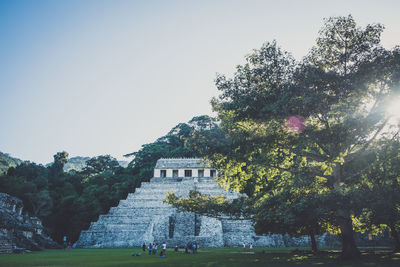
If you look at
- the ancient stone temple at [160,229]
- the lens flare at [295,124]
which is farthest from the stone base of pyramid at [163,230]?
the lens flare at [295,124]

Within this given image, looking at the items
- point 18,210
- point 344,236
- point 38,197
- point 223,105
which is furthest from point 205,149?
point 38,197

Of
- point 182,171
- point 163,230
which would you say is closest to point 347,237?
point 163,230

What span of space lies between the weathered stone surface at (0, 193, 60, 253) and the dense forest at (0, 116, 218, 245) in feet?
36.6

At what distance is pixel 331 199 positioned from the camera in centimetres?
1178

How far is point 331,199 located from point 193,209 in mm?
7915

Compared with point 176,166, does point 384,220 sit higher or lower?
lower

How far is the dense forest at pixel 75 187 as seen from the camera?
3912 centimetres

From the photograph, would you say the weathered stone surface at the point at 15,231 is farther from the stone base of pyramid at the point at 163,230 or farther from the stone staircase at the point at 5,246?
the stone base of pyramid at the point at 163,230

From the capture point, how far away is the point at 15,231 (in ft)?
71.9

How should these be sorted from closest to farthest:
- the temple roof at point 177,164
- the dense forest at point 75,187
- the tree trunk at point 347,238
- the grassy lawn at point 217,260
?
the grassy lawn at point 217,260
the tree trunk at point 347,238
the dense forest at point 75,187
the temple roof at point 177,164

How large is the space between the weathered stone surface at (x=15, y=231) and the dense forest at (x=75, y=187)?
11165 mm

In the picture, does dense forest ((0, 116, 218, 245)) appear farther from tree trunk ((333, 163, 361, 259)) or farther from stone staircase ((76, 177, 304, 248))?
tree trunk ((333, 163, 361, 259))

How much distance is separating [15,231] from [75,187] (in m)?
30.8

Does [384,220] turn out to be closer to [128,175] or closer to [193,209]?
[193,209]
